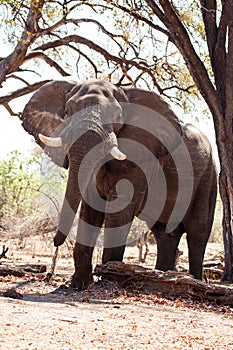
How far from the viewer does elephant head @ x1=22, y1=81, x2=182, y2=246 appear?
727 cm

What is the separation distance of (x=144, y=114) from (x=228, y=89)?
4.76ft

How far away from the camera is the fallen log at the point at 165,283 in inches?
284

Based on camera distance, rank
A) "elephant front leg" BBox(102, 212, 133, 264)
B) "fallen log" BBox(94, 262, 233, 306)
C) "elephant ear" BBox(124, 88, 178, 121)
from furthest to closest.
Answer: "elephant ear" BBox(124, 88, 178, 121) < "elephant front leg" BBox(102, 212, 133, 264) < "fallen log" BBox(94, 262, 233, 306)

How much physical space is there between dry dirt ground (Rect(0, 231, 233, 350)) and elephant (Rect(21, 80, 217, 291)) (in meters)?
0.76

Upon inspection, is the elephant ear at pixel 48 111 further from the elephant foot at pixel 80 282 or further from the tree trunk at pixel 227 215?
the tree trunk at pixel 227 215

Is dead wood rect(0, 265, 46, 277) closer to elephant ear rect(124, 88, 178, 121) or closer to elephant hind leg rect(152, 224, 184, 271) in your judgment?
elephant hind leg rect(152, 224, 184, 271)

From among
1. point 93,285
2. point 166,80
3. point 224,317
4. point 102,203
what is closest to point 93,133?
point 102,203

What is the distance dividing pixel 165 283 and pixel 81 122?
228 centimetres

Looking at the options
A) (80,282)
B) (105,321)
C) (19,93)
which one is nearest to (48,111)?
(80,282)

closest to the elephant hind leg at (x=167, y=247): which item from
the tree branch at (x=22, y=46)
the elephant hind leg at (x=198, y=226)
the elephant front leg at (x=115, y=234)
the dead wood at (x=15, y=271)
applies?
the elephant hind leg at (x=198, y=226)

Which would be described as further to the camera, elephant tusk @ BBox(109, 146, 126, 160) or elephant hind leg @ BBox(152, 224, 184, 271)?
elephant hind leg @ BBox(152, 224, 184, 271)

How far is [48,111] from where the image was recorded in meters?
8.93

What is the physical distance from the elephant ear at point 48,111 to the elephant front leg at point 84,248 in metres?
1.00

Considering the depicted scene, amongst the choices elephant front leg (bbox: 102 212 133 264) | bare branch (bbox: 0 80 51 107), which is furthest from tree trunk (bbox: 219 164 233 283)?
bare branch (bbox: 0 80 51 107)
